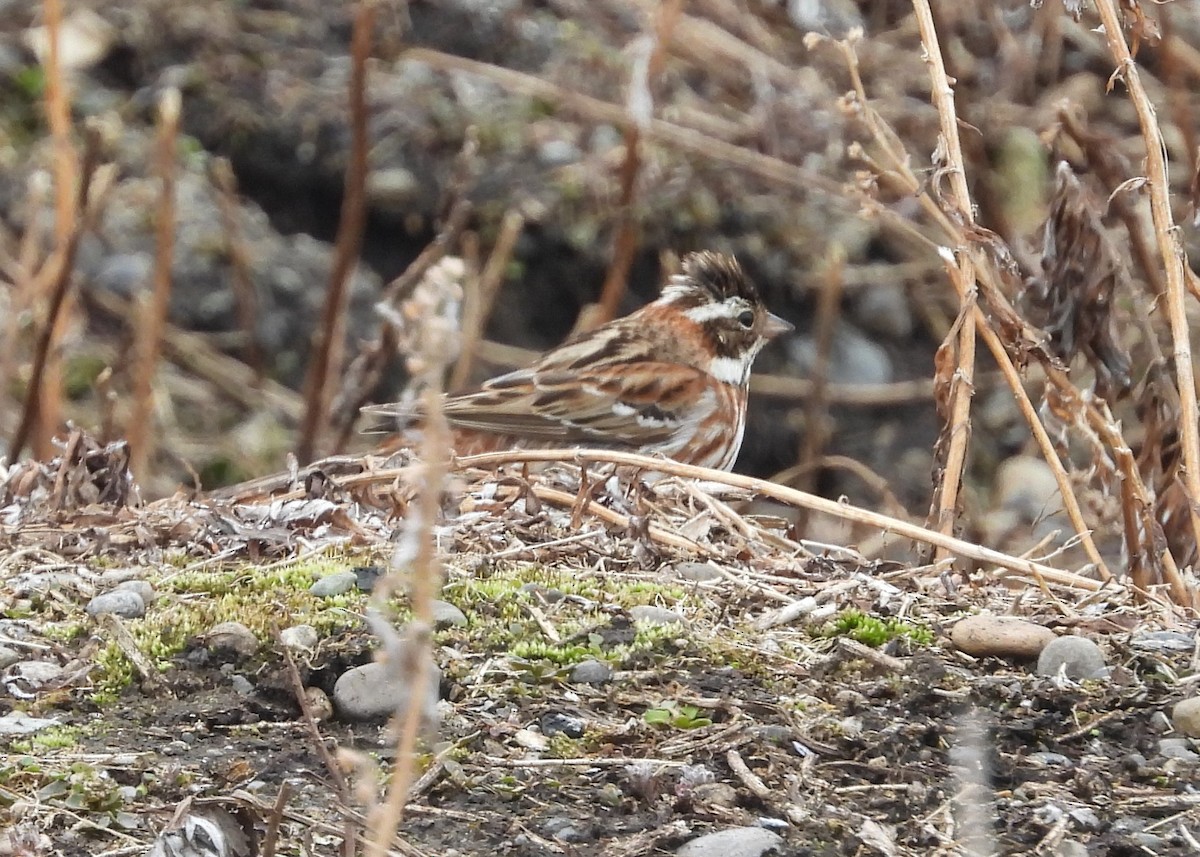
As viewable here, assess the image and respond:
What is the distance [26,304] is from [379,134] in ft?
8.91

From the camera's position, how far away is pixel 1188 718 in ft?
10.3

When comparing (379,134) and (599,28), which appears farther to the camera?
(599,28)

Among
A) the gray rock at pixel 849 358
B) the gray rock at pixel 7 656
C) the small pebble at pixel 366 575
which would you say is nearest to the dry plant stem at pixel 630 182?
the gray rock at pixel 849 358

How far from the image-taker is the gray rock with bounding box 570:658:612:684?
3334mm

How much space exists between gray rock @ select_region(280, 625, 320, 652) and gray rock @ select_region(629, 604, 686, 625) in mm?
629

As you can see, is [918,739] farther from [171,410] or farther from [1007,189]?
[1007,189]

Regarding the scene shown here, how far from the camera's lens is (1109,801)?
2.92 metres

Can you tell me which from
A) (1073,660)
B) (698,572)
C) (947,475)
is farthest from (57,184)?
(1073,660)

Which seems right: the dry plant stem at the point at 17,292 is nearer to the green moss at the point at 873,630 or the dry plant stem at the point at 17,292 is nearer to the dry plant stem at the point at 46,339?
the dry plant stem at the point at 46,339

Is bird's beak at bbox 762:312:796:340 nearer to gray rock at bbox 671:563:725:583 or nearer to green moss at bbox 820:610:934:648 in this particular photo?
gray rock at bbox 671:563:725:583

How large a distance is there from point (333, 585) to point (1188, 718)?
166cm

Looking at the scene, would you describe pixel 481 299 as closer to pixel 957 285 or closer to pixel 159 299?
pixel 159 299

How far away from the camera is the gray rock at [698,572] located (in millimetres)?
3914

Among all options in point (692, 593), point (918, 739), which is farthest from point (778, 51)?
point (918, 739)
